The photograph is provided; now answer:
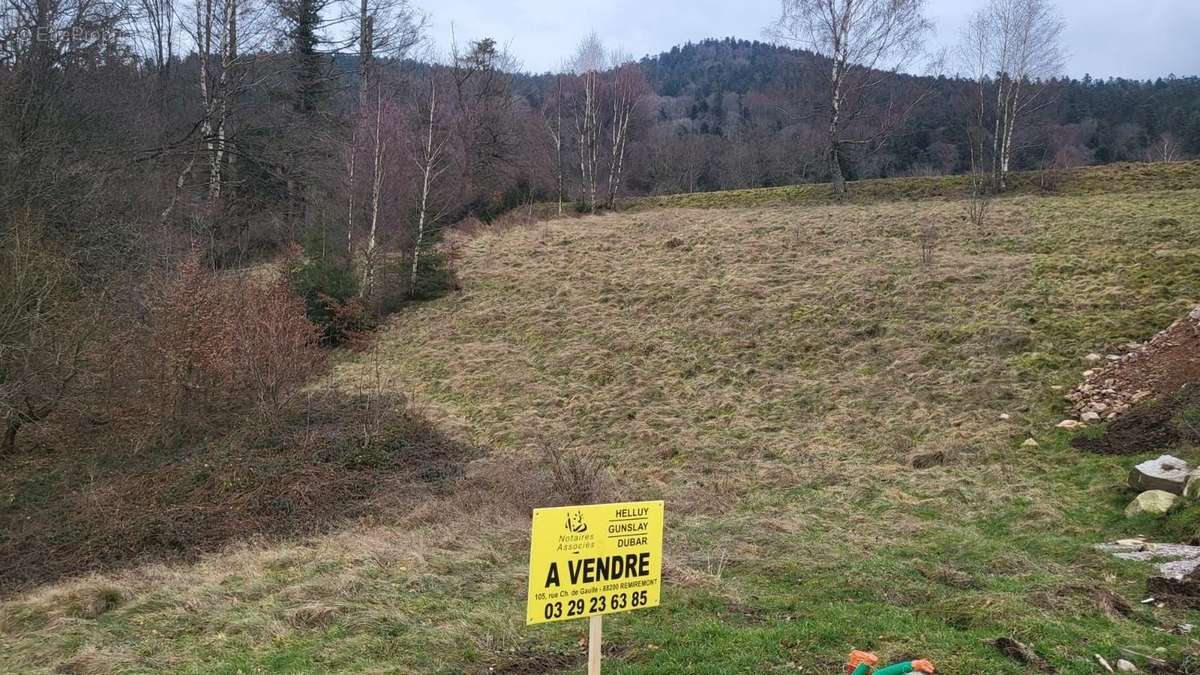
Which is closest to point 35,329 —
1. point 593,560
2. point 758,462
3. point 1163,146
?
point 758,462

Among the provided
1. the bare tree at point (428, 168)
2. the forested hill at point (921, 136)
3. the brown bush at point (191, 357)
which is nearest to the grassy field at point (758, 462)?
the bare tree at point (428, 168)

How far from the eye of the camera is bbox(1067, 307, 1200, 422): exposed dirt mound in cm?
1080

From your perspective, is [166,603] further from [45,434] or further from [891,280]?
[891,280]

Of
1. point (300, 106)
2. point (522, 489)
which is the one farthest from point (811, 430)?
point (300, 106)

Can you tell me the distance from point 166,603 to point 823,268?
16.5m

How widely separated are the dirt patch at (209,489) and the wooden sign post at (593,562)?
23.4 ft

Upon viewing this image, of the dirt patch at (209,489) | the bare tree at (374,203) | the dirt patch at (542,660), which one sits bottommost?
the dirt patch at (209,489)

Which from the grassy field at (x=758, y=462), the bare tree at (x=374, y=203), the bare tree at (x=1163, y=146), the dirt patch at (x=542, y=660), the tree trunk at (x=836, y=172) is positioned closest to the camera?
the dirt patch at (x=542, y=660)

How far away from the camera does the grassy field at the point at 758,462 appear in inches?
216

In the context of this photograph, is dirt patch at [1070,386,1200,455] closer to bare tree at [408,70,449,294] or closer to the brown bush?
the brown bush

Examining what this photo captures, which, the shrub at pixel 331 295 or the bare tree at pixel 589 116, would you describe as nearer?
the shrub at pixel 331 295

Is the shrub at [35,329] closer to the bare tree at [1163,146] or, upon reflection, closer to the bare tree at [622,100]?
the bare tree at [622,100]

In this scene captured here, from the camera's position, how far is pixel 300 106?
103ft

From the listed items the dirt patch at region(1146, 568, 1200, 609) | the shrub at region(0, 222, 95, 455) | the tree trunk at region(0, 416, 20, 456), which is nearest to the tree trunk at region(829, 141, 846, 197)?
the dirt patch at region(1146, 568, 1200, 609)
